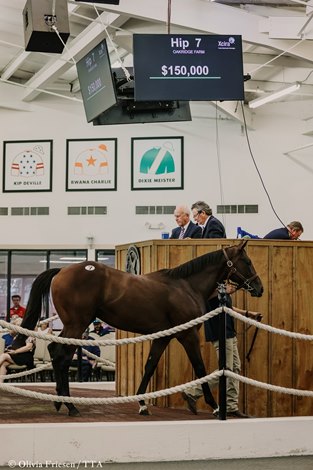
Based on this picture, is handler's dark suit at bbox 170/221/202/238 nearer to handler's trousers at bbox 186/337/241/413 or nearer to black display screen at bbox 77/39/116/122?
handler's trousers at bbox 186/337/241/413

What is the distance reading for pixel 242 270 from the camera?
278 inches

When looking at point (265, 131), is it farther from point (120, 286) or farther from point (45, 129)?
point (120, 286)

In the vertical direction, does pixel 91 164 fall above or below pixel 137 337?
above

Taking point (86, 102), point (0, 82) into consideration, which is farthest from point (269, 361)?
point (0, 82)

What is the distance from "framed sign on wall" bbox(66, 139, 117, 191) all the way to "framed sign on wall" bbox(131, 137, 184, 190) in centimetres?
54

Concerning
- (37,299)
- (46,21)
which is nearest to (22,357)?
(37,299)

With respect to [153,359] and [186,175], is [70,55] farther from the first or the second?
[153,359]

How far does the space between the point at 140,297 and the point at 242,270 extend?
97cm

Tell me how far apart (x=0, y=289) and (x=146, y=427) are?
13.6 m

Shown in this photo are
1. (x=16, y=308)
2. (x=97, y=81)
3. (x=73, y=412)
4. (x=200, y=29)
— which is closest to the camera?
(x=73, y=412)

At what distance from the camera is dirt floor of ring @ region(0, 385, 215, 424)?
6363 millimetres

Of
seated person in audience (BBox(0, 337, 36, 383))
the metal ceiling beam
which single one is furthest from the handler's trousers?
the metal ceiling beam

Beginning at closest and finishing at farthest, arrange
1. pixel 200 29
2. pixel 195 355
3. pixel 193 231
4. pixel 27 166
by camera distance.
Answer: pixel 195 355
pixel 193 231
pixel 200 29
pixel 27 166

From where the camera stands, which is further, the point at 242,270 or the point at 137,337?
the point at 242,270
